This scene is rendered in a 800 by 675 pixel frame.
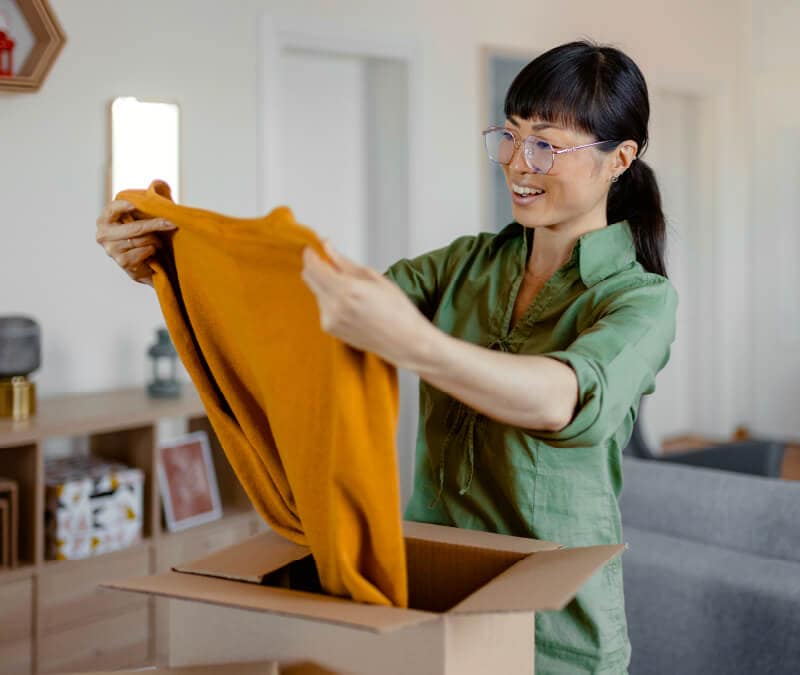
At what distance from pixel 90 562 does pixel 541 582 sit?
2.51 meters

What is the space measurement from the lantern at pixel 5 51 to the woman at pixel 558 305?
2.54 m

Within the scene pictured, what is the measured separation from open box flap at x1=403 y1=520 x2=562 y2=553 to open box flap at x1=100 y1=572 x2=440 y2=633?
8.6 inches

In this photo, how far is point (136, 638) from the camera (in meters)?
3.44

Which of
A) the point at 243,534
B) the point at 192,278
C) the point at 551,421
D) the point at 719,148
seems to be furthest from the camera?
the point at 719,148

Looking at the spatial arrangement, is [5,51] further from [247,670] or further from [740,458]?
[247,670]

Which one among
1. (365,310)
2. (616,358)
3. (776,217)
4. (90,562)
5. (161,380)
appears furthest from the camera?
(776,217)

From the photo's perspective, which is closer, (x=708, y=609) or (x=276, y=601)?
(x=276, y=601)

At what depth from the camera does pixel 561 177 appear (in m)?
1.43

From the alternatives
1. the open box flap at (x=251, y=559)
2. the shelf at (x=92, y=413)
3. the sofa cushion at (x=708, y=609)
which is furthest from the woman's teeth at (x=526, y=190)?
the shelf at (x=92, y=413)

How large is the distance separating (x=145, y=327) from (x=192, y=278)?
295 cm

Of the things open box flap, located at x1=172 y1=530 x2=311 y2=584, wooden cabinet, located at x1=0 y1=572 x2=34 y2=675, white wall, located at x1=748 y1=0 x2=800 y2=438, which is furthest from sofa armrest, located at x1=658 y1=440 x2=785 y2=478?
white wall, located at x1=748 y1=0 x2=800 y2=438

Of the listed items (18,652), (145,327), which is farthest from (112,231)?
(145,327)

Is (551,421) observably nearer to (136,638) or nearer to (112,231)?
(112,231)

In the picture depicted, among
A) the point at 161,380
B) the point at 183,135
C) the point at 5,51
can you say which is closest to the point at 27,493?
the point at 161,380
